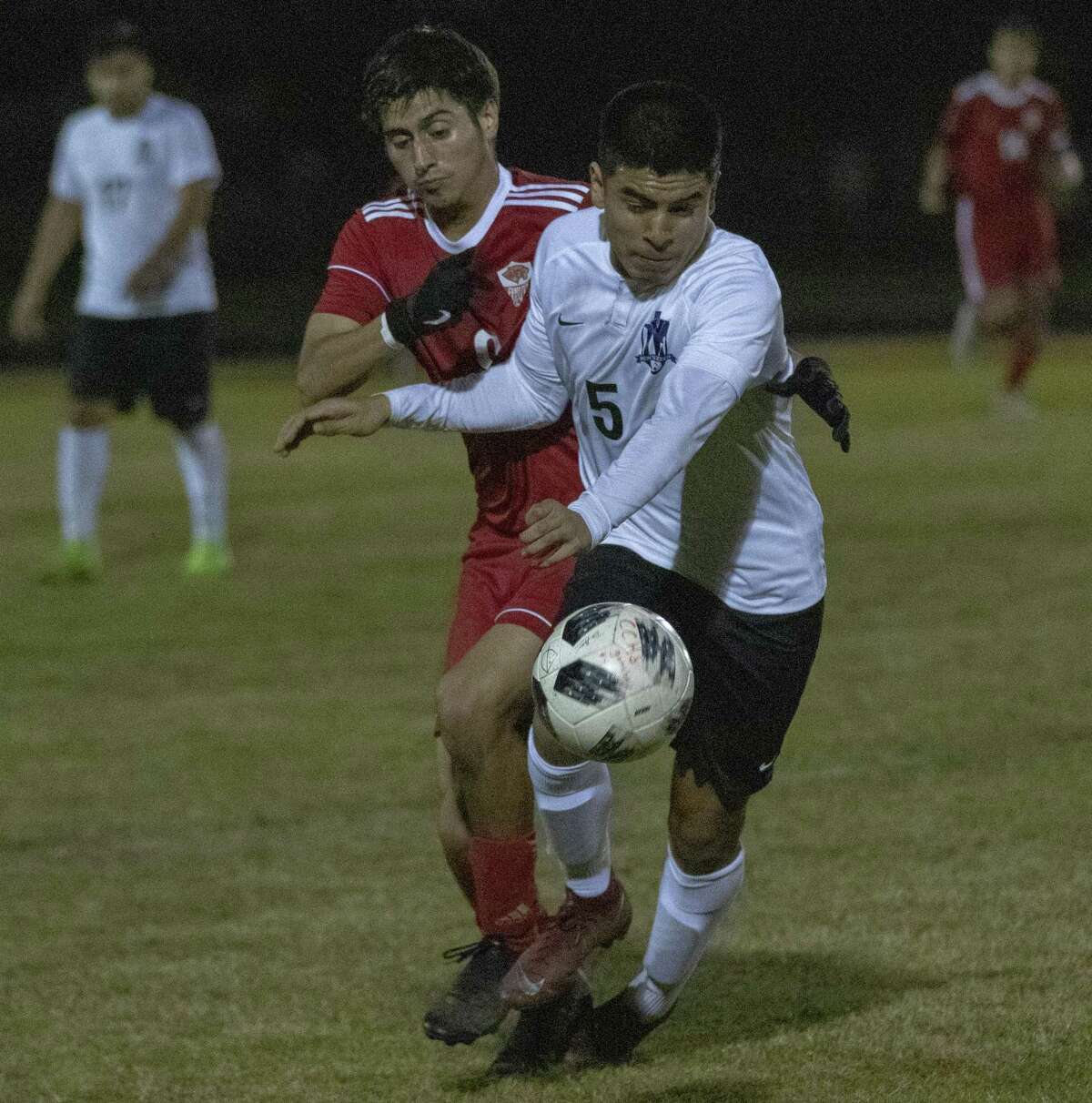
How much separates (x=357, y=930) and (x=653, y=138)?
7.90 feet

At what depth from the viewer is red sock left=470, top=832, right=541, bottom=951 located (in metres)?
4.53

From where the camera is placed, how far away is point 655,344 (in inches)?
166

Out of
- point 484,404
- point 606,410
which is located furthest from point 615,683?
point 484,404

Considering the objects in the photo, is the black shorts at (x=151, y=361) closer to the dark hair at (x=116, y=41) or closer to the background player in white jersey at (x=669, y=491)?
the dark hair at (x=116, y=41)

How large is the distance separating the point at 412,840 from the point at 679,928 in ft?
6.45

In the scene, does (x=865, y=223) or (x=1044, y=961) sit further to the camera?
(x=865, y=223)

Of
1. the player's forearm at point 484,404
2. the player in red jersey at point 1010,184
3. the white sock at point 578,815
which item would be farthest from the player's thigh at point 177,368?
the player in red jersey at point 1010,184

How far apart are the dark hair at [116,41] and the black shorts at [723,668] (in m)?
7.03

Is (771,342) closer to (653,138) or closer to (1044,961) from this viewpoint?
(653,138)

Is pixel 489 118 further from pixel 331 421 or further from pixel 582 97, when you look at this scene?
pixel 582 97

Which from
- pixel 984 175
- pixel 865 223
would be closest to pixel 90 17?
pixel 865 223

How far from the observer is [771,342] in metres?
4.18

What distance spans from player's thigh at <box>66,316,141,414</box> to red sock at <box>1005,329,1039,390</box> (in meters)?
7.92

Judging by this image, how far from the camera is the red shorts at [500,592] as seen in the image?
4.66 m
